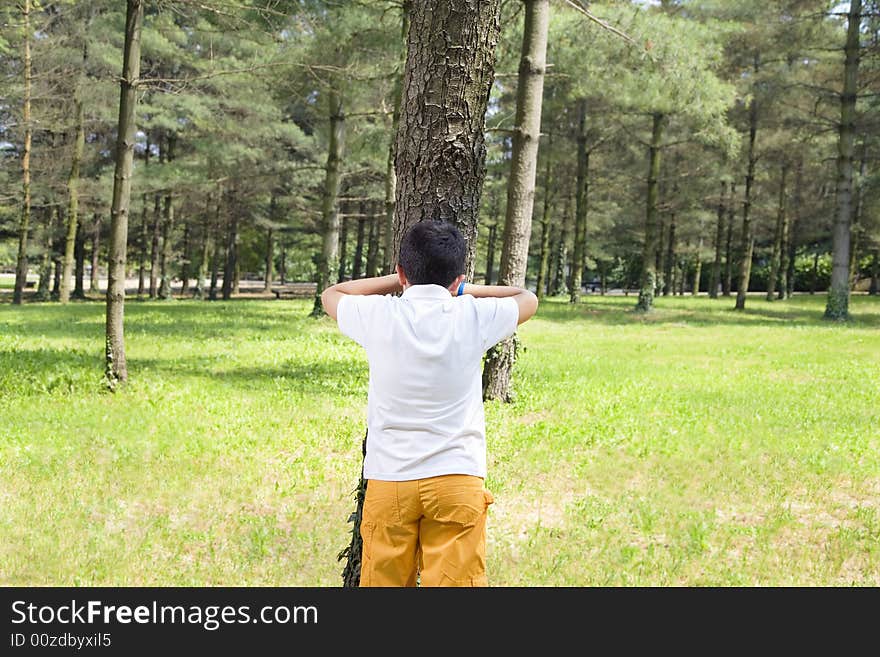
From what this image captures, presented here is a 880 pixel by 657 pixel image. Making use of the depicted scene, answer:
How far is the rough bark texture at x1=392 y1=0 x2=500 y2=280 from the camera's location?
12.5 ft

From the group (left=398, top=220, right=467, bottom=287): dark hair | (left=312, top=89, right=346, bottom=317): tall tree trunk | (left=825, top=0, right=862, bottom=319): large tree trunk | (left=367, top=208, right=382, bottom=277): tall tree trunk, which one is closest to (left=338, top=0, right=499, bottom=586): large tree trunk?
(left=398, top=220, right=467, bottom=287): dark hair

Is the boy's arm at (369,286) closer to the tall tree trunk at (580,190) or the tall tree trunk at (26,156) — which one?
the tall tree trunk at (26,156)

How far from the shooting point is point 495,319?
2.86 metres

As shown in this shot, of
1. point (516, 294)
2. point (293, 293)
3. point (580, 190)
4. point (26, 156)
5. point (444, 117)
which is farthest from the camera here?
point (293, 293)

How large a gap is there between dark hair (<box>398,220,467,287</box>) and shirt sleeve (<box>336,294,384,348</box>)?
18 centimetres

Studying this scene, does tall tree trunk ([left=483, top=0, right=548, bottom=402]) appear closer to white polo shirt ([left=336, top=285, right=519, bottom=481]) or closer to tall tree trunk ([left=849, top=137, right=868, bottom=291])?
white polo shirt ([left=336, top=285, right=519, bottom=481])

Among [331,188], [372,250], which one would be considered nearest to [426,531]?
[331,188]

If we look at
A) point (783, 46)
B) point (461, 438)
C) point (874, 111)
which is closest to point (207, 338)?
point (461, 438)

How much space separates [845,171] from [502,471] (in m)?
22.2

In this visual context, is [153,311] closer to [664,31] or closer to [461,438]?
[664,31]

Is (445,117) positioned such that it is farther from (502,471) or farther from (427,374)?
(502,471)

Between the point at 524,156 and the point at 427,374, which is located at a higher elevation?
the point at 524,156

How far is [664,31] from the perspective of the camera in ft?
42.1
